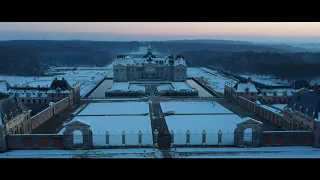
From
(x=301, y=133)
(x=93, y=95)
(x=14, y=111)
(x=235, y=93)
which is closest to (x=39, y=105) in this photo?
(x=93, y=95)

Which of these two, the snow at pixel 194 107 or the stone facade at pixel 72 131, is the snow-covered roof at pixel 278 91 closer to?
the snow at pixel 194 107

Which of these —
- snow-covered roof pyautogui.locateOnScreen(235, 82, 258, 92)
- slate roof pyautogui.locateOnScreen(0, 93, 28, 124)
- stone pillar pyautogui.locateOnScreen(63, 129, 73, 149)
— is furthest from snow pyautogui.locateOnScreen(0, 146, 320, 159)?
snow-covered roof pyautogui.locateOnScreen(235, 82, 258, 92)

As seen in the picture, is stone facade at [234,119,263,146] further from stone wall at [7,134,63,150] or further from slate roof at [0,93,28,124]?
slate roof at [0,93,28,124]

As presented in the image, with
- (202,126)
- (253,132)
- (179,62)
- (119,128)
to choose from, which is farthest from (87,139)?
(179,62)

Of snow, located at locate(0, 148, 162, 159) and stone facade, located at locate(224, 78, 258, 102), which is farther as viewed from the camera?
stone facade, located at locate(224, 78, 258, 102)
